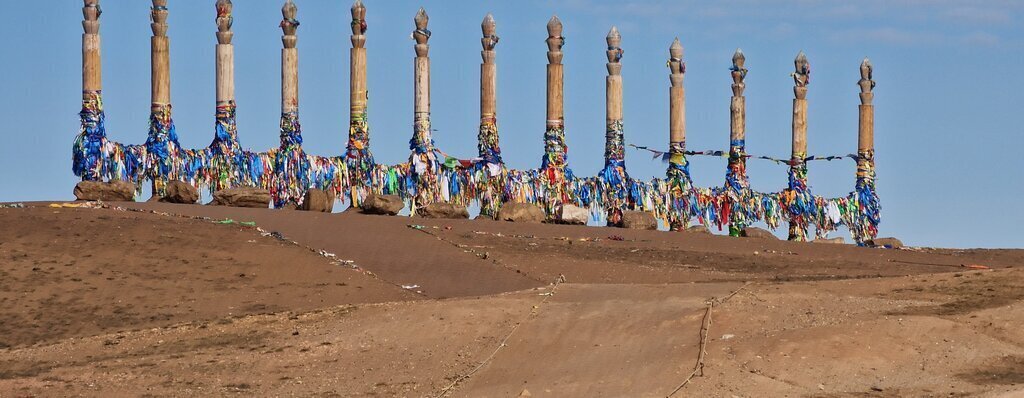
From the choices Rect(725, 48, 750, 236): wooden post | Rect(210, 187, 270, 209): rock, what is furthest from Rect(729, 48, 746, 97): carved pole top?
Rect(210, 187, 270, 209): rock

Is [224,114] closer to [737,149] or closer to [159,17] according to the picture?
[159,17]

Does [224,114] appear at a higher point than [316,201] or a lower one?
higher

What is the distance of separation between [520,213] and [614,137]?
3526 millimetres

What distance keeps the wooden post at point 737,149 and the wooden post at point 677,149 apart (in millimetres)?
951

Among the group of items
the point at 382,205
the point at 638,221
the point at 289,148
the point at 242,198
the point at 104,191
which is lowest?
the point at 638,221

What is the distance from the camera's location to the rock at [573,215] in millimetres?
30484

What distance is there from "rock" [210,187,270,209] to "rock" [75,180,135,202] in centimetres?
125

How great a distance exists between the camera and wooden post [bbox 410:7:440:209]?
30469mm

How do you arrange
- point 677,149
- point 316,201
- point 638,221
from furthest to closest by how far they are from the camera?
point 677,149 < point 638,221 < point 316,201

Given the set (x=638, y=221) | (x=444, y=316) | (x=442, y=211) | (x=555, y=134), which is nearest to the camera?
(x=444, y=316)

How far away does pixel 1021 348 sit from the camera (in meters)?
16.6

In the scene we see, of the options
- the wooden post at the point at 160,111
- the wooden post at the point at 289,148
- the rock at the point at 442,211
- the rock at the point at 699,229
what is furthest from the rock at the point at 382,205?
the rock at the point at 699,229

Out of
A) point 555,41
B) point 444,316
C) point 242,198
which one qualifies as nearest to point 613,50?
point 555,41

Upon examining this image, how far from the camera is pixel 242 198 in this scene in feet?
90.8
